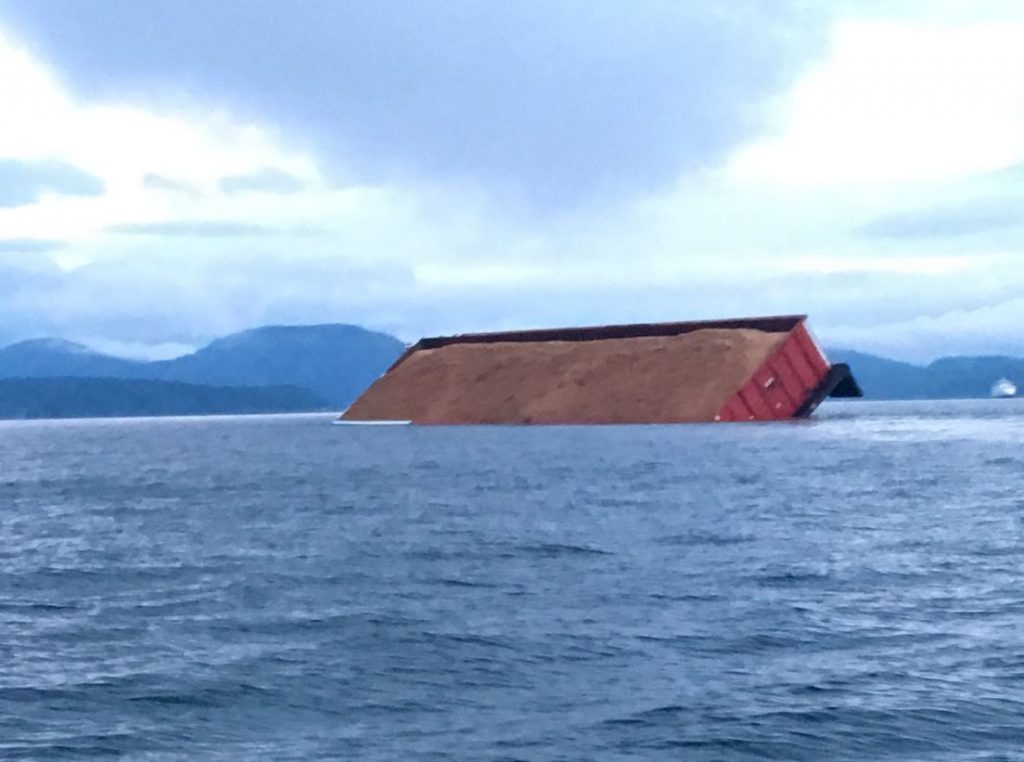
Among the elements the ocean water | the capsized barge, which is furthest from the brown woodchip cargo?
the ocean water

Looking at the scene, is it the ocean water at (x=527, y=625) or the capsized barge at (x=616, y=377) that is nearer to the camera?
the ocean water at (x=527, y=625)

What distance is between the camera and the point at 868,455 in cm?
4759

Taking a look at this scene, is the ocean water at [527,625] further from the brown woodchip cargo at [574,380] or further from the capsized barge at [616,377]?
the brown woodchip cargo at [574,380]

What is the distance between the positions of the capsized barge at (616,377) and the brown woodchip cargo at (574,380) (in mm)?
77

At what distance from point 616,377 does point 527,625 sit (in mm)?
63836

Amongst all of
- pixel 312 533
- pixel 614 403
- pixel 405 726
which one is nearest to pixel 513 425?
pixel 614 403

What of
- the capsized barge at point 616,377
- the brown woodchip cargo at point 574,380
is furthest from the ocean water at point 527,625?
the brown woodchip cargo at point 574,380

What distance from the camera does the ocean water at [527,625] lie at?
1077 centimetres

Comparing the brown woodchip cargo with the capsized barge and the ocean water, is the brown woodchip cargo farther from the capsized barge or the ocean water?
the ocean water

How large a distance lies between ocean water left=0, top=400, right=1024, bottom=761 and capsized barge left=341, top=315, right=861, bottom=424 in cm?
3667

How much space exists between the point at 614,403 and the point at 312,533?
53113 millimetres

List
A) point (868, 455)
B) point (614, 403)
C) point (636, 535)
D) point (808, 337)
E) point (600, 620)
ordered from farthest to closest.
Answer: point (614, 403)
point (808, 337)
point (868, 455)
point (636, 535)
point (600, 620)

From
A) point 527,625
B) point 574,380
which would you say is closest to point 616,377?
point 574,380

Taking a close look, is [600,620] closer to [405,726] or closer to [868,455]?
[405,726]
